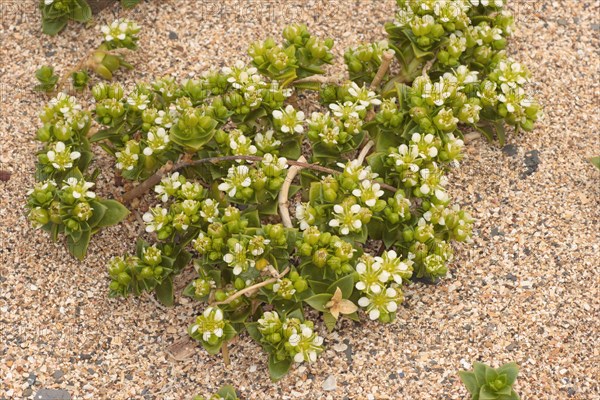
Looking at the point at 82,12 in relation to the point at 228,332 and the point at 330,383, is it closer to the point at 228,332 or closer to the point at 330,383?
the point at 228,332

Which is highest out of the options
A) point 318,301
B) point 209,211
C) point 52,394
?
point 209,211

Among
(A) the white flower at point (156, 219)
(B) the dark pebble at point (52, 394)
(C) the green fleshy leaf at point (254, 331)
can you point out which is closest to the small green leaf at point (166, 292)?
(A) the white flower at point (156, 219)

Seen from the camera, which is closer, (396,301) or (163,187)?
(396,301)

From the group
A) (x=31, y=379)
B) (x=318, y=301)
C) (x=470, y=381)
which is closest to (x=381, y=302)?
(x=318, y=301)

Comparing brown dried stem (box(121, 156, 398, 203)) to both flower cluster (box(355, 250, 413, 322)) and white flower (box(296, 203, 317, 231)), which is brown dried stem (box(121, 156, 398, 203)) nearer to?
white flower (box(296, 203, 317, 231))

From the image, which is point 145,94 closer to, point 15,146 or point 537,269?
point 15,146

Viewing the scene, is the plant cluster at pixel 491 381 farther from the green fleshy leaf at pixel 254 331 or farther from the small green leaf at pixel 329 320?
the green fleshy leaf at pixel 254 331

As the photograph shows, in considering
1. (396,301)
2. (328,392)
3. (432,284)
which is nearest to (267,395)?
(328,392)
